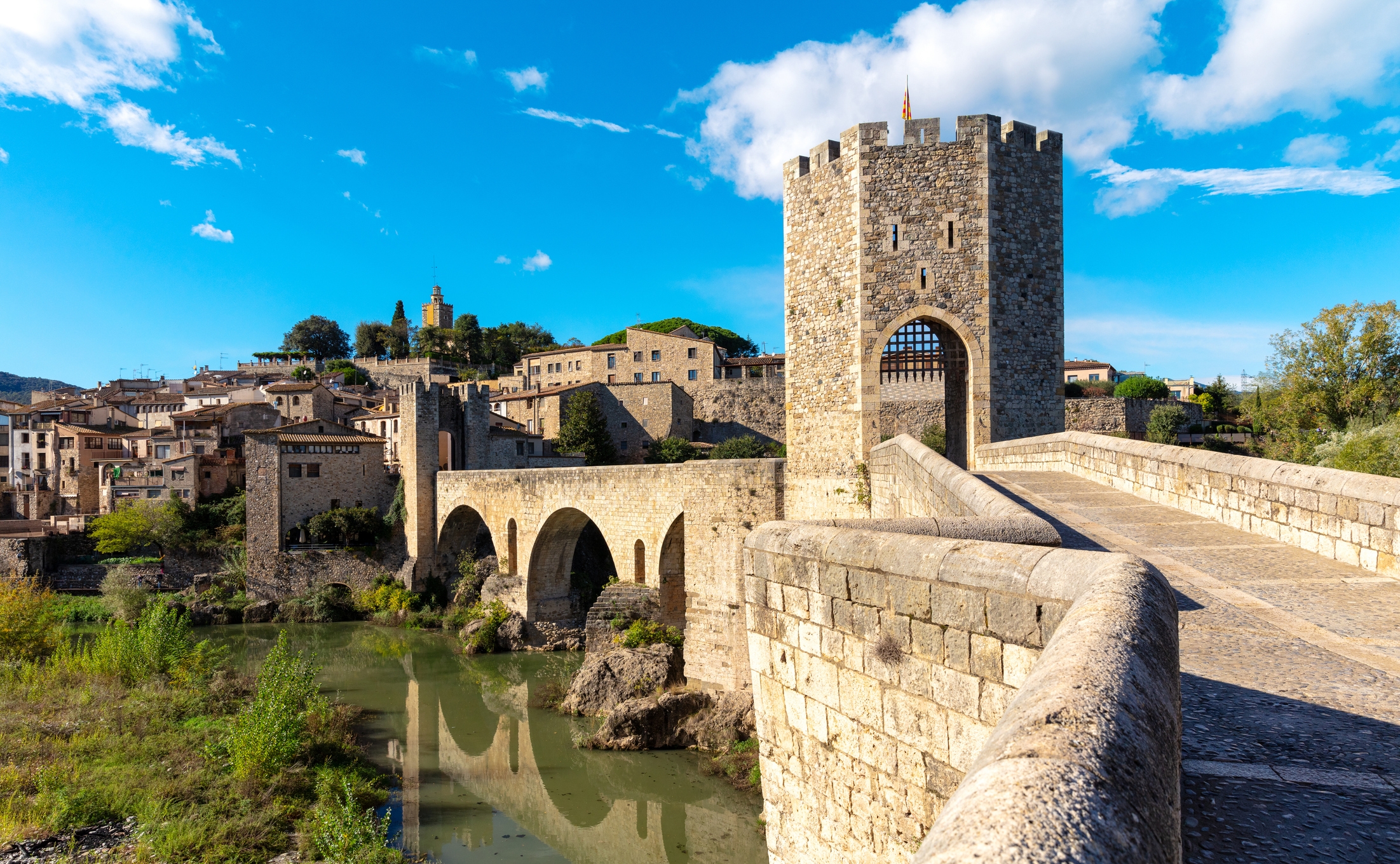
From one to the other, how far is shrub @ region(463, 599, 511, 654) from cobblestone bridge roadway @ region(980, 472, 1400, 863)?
21.1 metres

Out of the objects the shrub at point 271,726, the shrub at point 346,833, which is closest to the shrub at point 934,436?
the shrub at point 271,726

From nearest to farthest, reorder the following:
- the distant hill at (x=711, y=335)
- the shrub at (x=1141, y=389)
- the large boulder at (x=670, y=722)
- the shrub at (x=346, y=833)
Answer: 1. the shrub at (x=346, y=833)
2. the large boulder at (x=670, y=722)
3. the shrub at (x=1141, y=389)
4. the distant hill at (x=711, y=335)

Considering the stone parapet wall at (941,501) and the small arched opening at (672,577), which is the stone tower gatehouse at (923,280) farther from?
the small arched opening at (672,577)

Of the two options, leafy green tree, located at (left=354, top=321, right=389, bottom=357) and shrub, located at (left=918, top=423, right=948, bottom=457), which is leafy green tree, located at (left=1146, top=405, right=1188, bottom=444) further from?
leafy green tree, located at (left=354, top=321, right=389, bottom=357)

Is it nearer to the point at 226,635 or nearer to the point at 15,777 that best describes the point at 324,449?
the point at 226,635

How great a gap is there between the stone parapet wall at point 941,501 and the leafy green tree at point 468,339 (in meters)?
63.3

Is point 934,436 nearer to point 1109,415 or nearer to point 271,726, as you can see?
point 1109,415

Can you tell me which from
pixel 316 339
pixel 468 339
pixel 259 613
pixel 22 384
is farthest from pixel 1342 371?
pixel 22 384

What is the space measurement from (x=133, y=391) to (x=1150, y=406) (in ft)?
215

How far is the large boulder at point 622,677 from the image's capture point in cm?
1727

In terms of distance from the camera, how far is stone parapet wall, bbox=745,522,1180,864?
4.46 feet

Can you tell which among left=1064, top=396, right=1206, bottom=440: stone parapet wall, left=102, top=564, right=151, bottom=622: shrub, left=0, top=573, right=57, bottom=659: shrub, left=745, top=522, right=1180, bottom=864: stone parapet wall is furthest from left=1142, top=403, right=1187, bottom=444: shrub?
left=102, top=564, right=151, bottom=622: shrub

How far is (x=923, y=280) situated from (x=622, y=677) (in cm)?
1087

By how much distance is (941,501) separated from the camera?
22.5 feet
